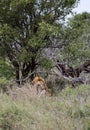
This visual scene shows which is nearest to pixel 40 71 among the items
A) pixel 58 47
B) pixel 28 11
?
pixel 58 47

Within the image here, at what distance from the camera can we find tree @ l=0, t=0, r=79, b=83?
11016mm

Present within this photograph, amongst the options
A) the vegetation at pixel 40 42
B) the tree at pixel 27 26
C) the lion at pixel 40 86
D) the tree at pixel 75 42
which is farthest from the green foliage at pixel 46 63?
the lion at pixel 40 86

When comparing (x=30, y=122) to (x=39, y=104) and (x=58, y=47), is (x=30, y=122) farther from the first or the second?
(x=58, y=47)

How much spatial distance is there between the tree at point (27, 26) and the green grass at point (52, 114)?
3.45 metres

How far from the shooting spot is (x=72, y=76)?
11.5m

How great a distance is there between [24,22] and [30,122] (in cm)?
539

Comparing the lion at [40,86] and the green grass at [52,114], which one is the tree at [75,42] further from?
the green grass at [52,114]

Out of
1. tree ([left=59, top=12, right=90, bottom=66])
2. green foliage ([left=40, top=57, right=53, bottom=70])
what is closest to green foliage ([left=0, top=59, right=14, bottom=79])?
green foliage ([left=40, top=57, right=53, bottom=70])

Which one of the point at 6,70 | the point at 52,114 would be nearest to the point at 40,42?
the point at 6,70

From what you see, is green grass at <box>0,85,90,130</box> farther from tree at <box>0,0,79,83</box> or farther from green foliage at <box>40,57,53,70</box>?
tree at <box>0,0,79,83</box>

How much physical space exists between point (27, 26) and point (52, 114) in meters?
5.09

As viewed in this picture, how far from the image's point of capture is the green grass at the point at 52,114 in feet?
20.9

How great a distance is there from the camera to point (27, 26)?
1152 centimetres

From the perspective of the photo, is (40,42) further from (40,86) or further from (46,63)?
(40,86)
